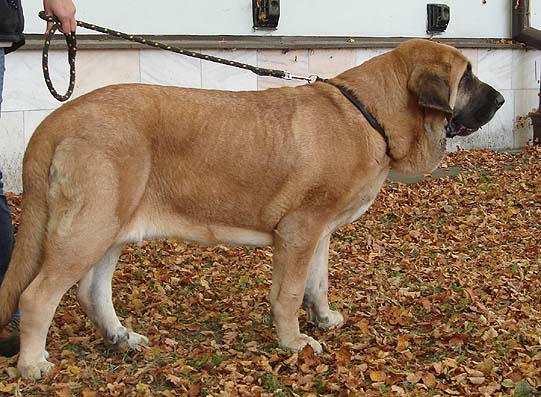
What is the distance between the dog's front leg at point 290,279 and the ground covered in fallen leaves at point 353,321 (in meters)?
0.11

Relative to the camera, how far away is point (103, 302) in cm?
497

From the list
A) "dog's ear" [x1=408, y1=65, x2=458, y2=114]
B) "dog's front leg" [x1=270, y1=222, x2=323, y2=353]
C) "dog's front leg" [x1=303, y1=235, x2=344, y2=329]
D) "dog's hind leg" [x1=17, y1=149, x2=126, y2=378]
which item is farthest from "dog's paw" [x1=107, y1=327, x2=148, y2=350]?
"dog's ear" [x1=408, y1=65, x2=458, y2=114]

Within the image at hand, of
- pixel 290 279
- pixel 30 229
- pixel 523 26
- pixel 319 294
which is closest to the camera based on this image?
pixel 30 229

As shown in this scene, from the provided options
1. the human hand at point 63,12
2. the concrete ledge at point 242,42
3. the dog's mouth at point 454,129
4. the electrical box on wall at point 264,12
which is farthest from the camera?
the electrical box on wall at point 264,12

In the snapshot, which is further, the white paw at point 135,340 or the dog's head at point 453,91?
the white paw at point 135,340

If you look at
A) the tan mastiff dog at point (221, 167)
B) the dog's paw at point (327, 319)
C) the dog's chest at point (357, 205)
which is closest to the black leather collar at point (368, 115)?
the tan mastiff dog at point (221, 167)

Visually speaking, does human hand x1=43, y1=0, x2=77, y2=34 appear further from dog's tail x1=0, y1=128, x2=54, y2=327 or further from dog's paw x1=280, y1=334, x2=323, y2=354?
dog's paw x1=280, y1=334, x2=323, y2=354

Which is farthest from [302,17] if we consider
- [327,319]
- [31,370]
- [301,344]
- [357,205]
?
[31,370]

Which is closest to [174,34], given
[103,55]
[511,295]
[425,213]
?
[103,55]

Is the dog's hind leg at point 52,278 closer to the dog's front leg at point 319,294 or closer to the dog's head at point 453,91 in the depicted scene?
the dog's front leg at point 319,294

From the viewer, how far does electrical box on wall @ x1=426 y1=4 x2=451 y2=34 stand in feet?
42.0

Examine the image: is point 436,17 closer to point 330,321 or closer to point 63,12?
point 330,321

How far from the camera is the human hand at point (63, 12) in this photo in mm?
4809

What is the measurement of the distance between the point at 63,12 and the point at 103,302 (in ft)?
5.43
